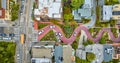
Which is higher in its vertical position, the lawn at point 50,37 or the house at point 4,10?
the house at point 4,10

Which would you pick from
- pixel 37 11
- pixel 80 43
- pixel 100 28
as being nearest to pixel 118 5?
pixel 100 28

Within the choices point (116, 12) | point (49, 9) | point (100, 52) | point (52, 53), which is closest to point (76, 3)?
point (49, 9)

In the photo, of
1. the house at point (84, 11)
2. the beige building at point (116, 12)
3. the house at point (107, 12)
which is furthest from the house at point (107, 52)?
the house at point (84, 11)

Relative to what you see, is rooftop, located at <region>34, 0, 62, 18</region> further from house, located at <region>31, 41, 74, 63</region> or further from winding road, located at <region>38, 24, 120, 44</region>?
house, located at <region>31, 41, 74, 63</region>

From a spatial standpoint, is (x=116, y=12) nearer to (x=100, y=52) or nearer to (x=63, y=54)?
(x=100, y=52)

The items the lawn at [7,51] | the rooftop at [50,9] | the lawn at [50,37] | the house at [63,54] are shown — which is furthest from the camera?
the lawn at [50,37]

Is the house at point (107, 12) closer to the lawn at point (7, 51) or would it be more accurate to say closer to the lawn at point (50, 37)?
the lawn at point (50, 37)
